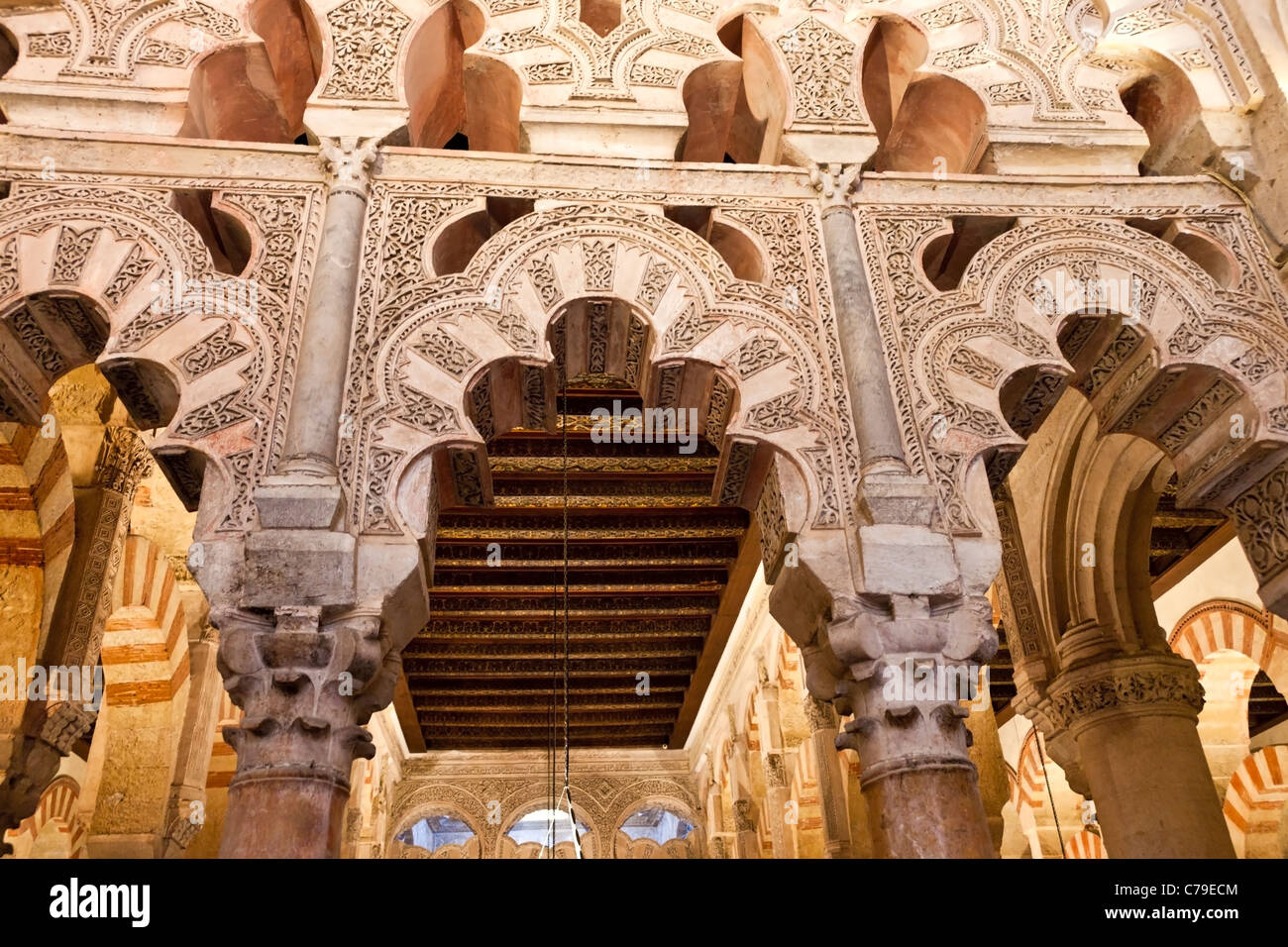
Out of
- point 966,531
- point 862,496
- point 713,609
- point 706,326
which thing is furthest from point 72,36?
point 713,609

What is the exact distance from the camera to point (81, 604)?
485cm

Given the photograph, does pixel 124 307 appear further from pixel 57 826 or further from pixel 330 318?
pixel 57 826

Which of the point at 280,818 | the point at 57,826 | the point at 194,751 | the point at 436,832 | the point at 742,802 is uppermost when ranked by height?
the point at 436,832

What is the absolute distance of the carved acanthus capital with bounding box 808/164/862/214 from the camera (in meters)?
3.99

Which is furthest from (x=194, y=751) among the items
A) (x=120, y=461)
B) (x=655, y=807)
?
(x=655, y=807)

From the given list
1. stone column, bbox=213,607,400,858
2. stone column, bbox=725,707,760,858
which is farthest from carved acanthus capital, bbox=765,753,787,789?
stone column, bbox=213,607,400,858

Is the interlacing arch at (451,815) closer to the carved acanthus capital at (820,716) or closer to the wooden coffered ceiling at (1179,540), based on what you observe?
the carved acanthus capital at (820,716)

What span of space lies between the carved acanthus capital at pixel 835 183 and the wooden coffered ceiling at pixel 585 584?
6.19ft

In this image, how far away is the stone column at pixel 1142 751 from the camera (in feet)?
15.0

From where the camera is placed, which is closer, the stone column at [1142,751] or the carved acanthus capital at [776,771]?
the stone column at [1142,751]

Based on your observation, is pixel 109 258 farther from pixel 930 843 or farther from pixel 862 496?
pixel 930 843

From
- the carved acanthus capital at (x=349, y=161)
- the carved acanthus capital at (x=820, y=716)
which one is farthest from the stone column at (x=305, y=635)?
the carved acanthus capital at (x=820, y=716)

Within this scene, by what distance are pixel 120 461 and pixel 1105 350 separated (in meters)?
4.67
